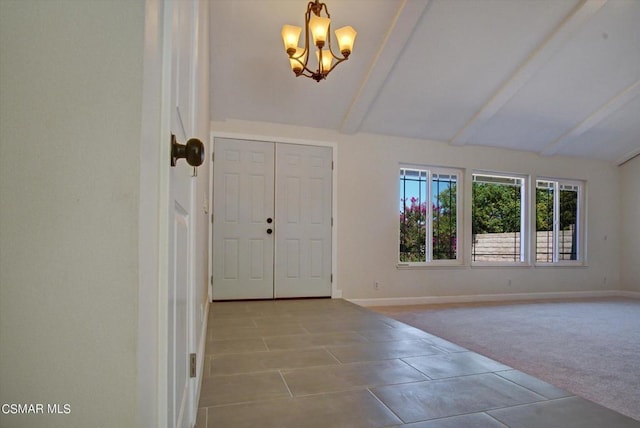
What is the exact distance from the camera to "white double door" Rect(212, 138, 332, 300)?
441 cm

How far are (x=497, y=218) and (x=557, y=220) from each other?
54.3 inches

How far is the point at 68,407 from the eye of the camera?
45 centimetres

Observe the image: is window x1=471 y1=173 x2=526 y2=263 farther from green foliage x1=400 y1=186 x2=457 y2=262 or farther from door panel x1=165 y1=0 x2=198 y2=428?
door panel x1=165 y1=0 x2=198 y2=428

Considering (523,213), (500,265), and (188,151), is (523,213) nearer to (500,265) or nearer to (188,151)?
(500,265)

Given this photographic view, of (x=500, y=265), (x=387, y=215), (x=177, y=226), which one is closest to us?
(x=177, y=226)

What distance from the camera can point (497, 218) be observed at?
5.87 m

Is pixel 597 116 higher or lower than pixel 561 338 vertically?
higher

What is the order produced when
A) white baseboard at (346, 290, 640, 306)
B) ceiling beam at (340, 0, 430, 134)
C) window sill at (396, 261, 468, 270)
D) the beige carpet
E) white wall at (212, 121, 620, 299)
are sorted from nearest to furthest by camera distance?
the beige carpet < ceiling beam at (340, 0, 430, 134) < white wall at (212, 121, 620, 299) < white baseboard at (346, 290, 640, 306) < window sill at (396, 261, 468, 270)

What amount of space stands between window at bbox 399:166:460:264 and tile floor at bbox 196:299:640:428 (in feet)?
8.63

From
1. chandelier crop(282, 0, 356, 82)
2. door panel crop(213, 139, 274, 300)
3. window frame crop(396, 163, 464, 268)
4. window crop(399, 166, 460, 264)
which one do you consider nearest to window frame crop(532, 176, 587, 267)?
window frame crop(396, 163, 464, 268)

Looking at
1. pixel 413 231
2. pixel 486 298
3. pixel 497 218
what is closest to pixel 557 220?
pixel 497 218

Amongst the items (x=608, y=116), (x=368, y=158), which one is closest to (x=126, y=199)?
(x=368, y=158)

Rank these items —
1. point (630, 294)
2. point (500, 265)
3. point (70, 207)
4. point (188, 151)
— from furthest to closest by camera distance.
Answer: point (630, 294) → point (500, 265) → point (188, 151) → point (70, 207)

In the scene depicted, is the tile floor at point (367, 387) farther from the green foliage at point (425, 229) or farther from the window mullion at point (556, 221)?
the window mullion at point (556, 221)
